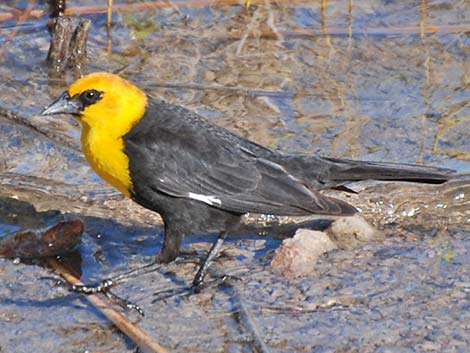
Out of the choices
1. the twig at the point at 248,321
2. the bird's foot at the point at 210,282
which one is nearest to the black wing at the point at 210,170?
the bird's foot at the point at 210,282

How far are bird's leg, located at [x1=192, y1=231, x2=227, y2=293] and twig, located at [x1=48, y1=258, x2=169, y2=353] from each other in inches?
18.9

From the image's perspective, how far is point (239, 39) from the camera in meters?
8.97

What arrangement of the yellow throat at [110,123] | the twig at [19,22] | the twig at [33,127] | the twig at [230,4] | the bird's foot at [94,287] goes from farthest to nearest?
the twig at [230,4]
the twig at [19,22]
the twig at [33,127]
the yellow throat at [110,123]
the bird's foot at [94,287]

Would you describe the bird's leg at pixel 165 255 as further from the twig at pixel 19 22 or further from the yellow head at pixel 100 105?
the twig at pixel 19 22

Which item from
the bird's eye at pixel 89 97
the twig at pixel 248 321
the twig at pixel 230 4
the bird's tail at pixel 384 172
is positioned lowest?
the twig at pixel 248 321

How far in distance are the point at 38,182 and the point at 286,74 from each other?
2279 millimetres

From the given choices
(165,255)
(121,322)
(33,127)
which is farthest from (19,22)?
(121,322)

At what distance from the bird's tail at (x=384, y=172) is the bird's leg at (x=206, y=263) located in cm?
63

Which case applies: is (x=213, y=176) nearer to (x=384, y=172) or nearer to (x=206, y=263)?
(x=206, y=263)

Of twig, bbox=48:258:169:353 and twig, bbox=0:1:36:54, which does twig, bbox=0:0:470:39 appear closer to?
twig, bbox=0:1:36:54

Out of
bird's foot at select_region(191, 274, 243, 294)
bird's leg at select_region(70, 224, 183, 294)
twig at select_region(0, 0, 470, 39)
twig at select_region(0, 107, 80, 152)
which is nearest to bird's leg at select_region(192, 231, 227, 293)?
bird's foot at select_region(191, 274, 243, 294)

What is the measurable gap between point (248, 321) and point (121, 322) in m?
0.57

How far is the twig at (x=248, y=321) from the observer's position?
5.24m

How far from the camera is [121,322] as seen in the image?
5.42 meters
